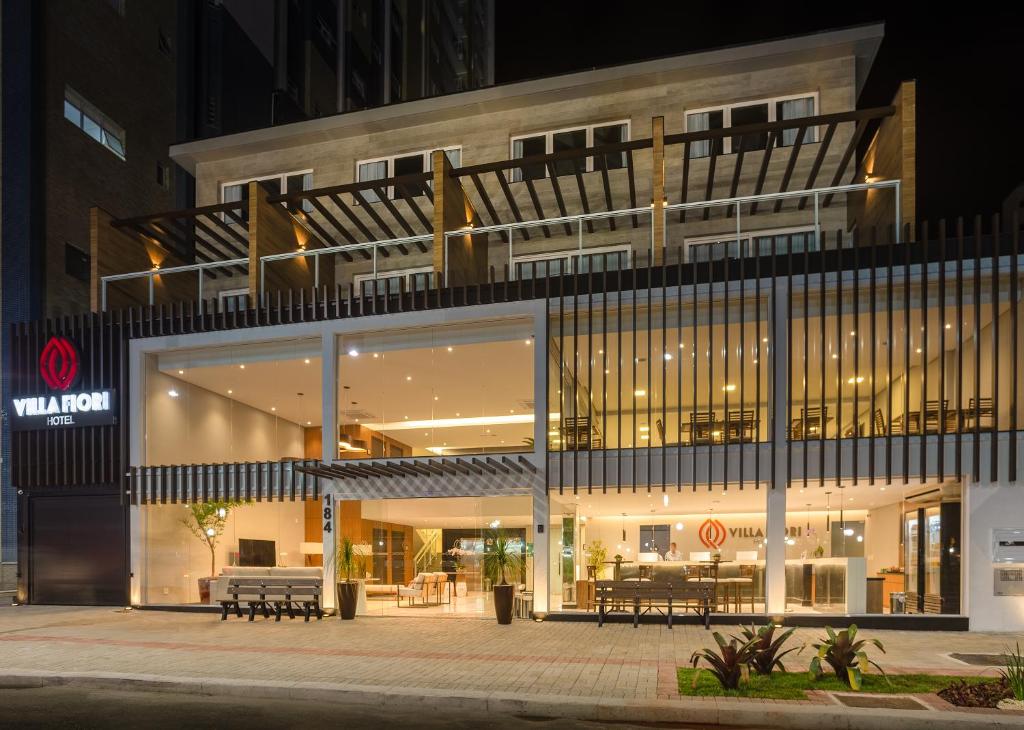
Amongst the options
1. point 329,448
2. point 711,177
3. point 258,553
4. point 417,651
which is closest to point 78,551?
point 258,553

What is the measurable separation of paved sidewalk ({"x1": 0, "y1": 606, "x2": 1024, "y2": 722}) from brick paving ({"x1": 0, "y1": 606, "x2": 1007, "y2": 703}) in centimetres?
2

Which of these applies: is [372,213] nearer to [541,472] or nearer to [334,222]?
[334,222]

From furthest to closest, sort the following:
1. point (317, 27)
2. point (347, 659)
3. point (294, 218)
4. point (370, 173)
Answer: point (317, 27)
point (370, 173)
point (294, 218)
point (347, 659)

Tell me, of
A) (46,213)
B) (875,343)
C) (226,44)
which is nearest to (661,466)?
(875,343)

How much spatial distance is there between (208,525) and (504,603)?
365 inches

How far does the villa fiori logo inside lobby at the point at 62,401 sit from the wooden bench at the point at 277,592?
6.15 m

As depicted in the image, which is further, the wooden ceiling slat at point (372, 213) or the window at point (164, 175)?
the window at point (164, 175)

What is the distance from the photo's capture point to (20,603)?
20.2m

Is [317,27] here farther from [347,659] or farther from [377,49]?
[347,659]

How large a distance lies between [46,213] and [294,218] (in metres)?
9.52

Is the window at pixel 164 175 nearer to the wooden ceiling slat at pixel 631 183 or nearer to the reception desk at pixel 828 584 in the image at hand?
the wooden ceiling slat at pixel 631 183

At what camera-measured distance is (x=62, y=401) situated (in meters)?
20.0

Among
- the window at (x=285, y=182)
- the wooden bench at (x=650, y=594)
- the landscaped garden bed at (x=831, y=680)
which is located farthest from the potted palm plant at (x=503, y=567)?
the window at (x=285, y=182)

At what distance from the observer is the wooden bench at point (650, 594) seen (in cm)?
1433
